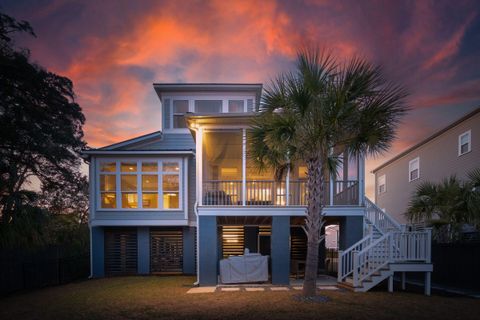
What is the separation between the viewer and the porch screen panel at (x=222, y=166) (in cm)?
1187

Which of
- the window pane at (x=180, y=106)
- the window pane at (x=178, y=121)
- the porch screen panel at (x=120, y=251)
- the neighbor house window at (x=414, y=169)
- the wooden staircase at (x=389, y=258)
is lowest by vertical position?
the porch screen panel at (x=120, y=251)

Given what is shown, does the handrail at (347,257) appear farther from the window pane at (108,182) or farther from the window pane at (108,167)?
the window pane at (108,167)

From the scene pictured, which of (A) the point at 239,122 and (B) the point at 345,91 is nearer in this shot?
(B) the point at 345,91

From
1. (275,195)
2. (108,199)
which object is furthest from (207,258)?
(108,199)

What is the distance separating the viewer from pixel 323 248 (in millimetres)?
15094

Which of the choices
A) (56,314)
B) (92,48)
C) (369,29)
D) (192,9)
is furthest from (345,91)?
(92,48)

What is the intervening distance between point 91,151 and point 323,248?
11.7m

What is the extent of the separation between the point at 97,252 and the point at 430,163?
61.0 feet

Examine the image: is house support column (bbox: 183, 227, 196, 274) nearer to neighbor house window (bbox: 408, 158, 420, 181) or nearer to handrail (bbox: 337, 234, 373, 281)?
handrail (bbox: 337, 234, 373, 281)

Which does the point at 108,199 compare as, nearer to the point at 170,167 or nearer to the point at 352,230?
the point at 170,167

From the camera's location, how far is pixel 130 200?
15.1 m

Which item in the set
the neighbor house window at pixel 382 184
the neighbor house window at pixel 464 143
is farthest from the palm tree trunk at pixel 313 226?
the neighbor house window at pixel 382 184

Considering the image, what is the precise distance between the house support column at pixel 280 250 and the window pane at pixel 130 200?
7191mm

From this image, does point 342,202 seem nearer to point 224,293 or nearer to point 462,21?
point 224,293
